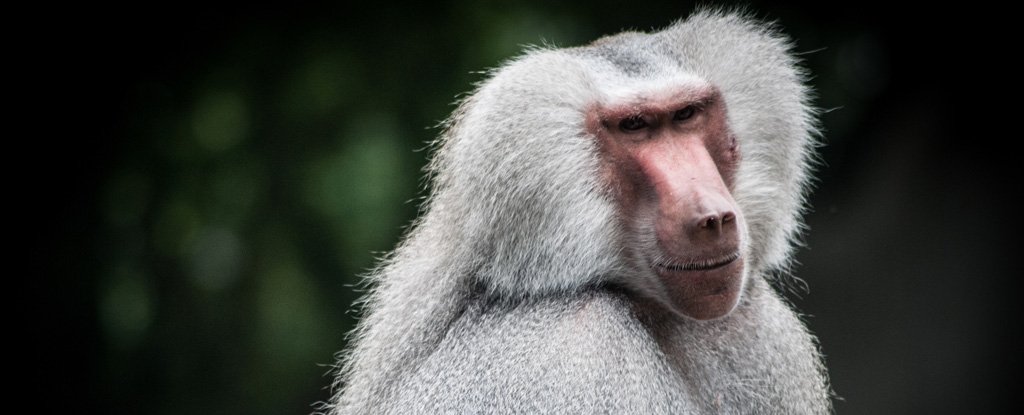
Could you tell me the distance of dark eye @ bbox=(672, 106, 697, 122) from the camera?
2.31 metres

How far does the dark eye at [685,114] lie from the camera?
2314 millimetres

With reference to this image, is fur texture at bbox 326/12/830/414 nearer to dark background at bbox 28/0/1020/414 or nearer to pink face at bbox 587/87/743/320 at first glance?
pink face at bbox 587/87/743/320

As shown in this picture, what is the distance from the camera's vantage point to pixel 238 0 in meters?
4.01

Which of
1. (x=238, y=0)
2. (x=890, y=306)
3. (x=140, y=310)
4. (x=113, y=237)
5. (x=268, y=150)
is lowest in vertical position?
(x=890, y=306)

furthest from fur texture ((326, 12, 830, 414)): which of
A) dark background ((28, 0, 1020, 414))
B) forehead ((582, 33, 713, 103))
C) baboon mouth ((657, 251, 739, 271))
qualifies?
dark background ((28, 0, 1020, 414))

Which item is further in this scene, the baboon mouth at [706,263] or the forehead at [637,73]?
the forehead at [637,73]

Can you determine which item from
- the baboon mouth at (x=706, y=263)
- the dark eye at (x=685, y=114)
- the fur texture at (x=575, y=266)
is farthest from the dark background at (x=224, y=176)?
the baboon mouth at (x=706, y=263)

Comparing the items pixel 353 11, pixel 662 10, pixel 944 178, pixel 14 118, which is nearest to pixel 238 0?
pixel 353 11

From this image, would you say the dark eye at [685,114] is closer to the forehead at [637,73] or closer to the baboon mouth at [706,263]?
the forehead at [637,73]

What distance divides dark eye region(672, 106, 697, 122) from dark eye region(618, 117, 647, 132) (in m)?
0.08

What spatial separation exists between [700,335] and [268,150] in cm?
227

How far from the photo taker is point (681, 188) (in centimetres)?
213

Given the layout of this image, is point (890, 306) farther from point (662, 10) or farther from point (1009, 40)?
point (662, 10)

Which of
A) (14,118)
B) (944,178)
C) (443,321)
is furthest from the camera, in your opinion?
(944,178)
